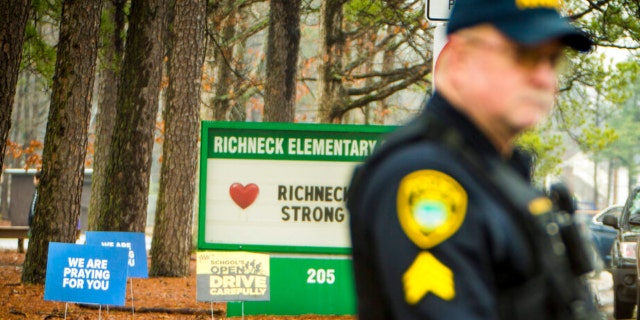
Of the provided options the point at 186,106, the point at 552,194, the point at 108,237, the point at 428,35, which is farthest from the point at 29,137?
the point at 552,194

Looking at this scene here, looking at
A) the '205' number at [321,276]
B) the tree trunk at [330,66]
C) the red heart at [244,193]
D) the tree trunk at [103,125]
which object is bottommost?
the '205' number at [321,276]

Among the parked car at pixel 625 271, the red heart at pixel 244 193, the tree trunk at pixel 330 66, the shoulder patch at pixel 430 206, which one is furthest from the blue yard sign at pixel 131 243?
the tree trunk at pixel 330 66

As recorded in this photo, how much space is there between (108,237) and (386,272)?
44.1ft

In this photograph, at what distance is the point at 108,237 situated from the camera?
15.4 m

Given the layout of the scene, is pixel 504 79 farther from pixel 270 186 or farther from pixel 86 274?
pixel 270 186

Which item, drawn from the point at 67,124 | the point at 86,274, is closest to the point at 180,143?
the point at 67,124

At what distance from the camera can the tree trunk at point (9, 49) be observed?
1427 centimetres

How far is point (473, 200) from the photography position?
2.24m

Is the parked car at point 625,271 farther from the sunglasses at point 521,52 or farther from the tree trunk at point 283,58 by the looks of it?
the sunglasses at point 521,52

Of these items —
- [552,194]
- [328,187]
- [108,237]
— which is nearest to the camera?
[552,194]

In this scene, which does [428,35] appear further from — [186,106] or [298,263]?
[298,263]

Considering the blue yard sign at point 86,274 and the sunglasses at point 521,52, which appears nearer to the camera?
the sunglasses at point 521,52

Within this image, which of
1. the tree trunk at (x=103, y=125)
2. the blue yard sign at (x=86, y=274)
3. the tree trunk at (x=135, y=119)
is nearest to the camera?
the blue yard sign at (x=86, y=274)

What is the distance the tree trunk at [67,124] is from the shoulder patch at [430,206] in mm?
16610
